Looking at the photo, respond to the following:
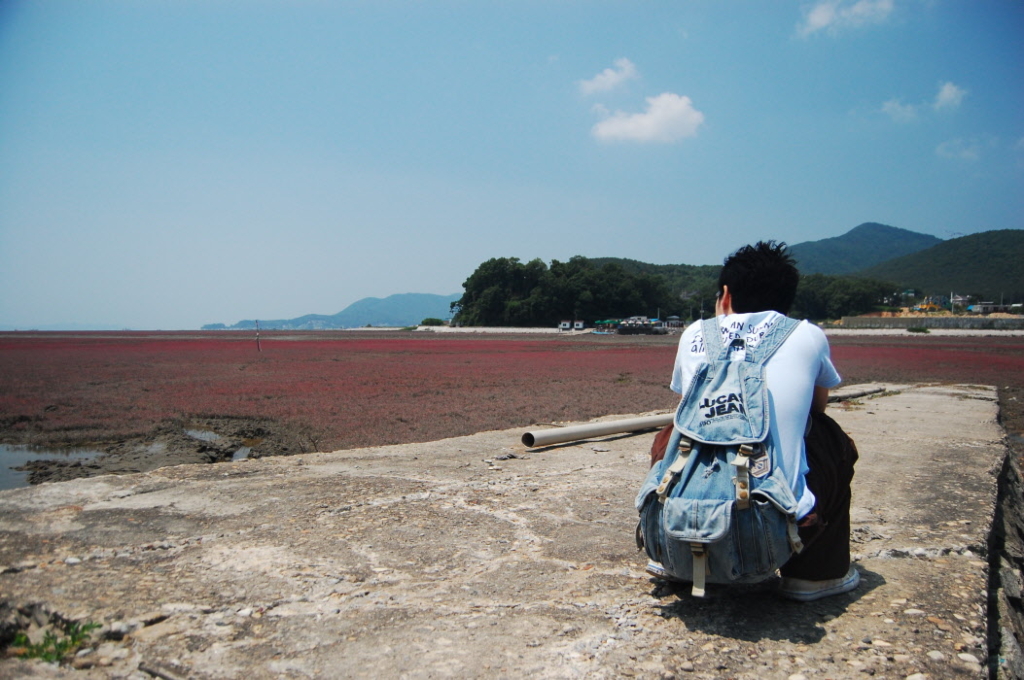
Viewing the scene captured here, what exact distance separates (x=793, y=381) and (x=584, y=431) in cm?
433

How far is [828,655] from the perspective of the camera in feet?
6.86

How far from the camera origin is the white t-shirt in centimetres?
219

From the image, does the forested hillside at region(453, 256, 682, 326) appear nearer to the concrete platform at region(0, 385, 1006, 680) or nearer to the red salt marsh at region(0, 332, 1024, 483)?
the red salt marsh at region(0, 332, 1024, 483)

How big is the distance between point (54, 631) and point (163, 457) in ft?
20.9

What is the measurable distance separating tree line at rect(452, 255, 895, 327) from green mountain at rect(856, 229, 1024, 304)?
54099mm

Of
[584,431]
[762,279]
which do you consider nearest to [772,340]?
[762,279]

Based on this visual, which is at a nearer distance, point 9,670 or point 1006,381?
point 9,670

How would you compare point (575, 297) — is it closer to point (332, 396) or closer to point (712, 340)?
point (332, 396)

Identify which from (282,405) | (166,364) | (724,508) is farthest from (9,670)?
(166,364)

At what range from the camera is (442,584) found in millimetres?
2762

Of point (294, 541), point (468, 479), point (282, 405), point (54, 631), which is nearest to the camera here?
point (54, 631)

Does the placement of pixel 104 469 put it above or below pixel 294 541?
below

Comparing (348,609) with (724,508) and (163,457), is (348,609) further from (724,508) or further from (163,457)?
(163,457)

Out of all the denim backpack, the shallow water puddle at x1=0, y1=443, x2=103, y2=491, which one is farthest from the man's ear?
the shallow water puddle at x1=0, y1=443, x2=103, y2=491
